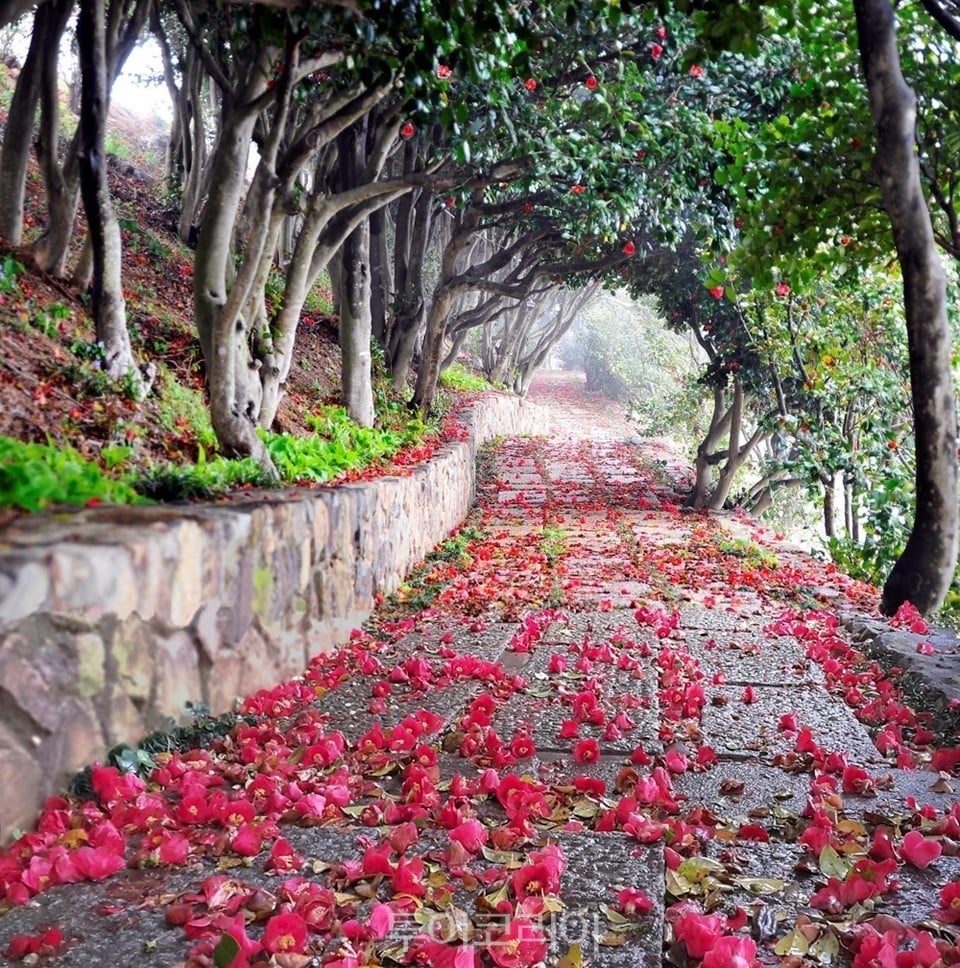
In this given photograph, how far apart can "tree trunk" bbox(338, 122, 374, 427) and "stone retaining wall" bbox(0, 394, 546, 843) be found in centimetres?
393

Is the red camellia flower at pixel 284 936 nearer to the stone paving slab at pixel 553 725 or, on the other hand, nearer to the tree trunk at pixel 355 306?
the stone paving slab at pixel 553 725

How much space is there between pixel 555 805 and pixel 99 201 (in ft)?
15.4

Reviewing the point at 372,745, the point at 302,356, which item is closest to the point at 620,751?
the point at 372,745

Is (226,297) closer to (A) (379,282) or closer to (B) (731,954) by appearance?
(B) (731,954)

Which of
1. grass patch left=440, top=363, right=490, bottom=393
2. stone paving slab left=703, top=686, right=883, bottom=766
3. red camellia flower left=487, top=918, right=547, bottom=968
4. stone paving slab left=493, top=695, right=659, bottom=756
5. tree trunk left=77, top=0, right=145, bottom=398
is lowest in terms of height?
stone paving slab left=493, top=695, right=659, bottom=756

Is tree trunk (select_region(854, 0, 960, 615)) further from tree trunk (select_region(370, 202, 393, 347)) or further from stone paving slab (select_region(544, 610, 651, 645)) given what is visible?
tree trunk (select_region(370, 202, 393, 347))

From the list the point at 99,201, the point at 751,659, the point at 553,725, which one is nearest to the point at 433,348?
the point at 99,201

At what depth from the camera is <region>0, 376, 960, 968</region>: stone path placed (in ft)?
7.05

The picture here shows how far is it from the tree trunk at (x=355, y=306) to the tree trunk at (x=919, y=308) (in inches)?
217

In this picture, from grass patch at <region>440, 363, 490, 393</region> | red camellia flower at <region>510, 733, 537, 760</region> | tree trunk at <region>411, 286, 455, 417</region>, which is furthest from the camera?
grass patch at <region>440, 363, 490, 393</region>

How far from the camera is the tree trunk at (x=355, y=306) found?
30.0 feet

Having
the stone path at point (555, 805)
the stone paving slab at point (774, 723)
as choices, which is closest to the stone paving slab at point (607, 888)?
the stone path at point (555, 805)

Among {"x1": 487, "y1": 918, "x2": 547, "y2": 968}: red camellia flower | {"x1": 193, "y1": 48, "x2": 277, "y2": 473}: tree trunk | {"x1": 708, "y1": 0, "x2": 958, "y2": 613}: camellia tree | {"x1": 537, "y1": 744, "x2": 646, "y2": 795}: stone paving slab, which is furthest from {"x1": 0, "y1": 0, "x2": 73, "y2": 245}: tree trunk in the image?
{"x1": 487, "y1": 918, "x2": 547, "y2": 968}: red camellia flower

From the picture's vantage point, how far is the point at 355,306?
30.7 ft
